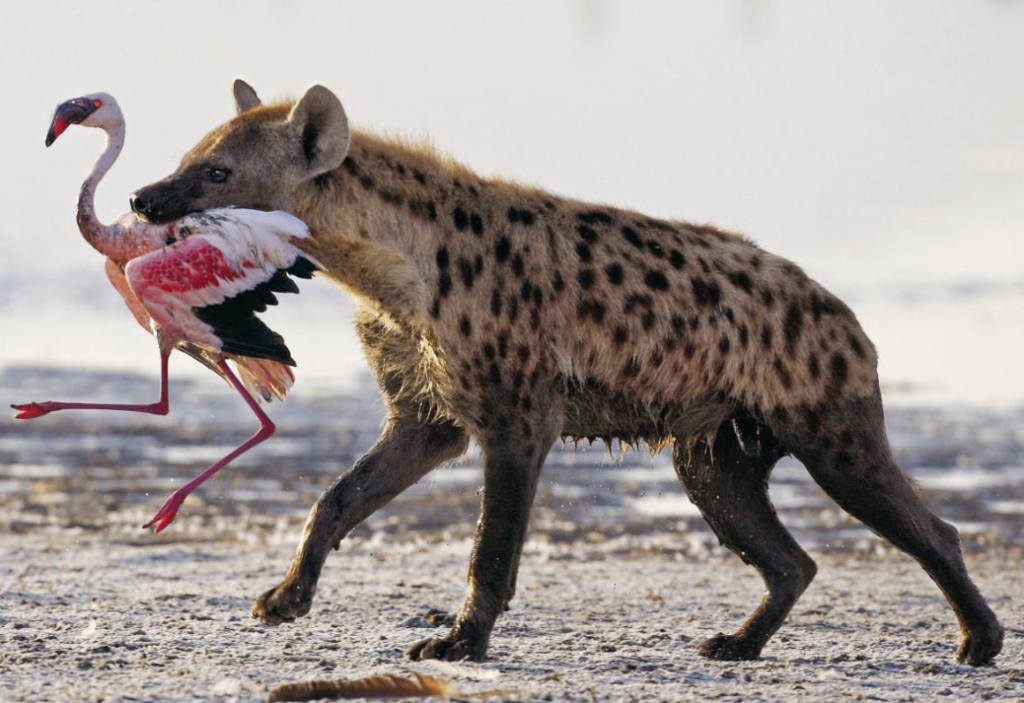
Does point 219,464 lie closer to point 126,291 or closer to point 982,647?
point 126,291

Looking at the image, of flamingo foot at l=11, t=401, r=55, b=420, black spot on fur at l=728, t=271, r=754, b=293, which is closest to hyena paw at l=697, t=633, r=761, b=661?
black spot on fur at l=728, t=271, r=754, b=293

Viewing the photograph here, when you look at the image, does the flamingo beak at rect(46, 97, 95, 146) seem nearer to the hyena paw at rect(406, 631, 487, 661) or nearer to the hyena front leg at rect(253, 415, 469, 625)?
the hyena front leg at rect(253, 415, 469, 625)

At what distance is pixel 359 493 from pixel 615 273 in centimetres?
93

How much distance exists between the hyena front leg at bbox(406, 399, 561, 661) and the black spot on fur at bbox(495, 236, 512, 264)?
15.8 inches

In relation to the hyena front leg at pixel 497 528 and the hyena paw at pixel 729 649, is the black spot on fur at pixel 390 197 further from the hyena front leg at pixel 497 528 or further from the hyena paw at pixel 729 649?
the hyena paw at pixel 729 649

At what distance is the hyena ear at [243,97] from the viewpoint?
5.12 meters

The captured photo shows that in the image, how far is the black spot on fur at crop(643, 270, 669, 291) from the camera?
4.83 m

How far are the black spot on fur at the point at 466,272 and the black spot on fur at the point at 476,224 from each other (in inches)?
4.0

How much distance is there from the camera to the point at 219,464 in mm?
4684

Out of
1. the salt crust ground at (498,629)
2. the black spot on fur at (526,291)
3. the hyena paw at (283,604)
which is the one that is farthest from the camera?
the black spot on fur at (526,291)

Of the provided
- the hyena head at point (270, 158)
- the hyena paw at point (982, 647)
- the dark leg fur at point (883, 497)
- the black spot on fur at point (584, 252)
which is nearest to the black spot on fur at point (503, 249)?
the black spot on fur at point (584, 252)

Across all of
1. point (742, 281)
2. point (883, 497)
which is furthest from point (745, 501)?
point (742, 281)

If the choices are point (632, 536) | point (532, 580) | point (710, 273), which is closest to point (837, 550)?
point (632, 536)

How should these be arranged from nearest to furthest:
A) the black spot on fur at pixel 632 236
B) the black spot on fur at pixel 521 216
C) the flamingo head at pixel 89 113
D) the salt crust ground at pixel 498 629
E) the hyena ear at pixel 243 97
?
the salt crust ground at pixel 498 629, the black spot on fur at pixel 521 216, the black spot on fur at pixel 632 236, the flamingo head at pixel 89 113, the hyena ear at pixel 243 97
